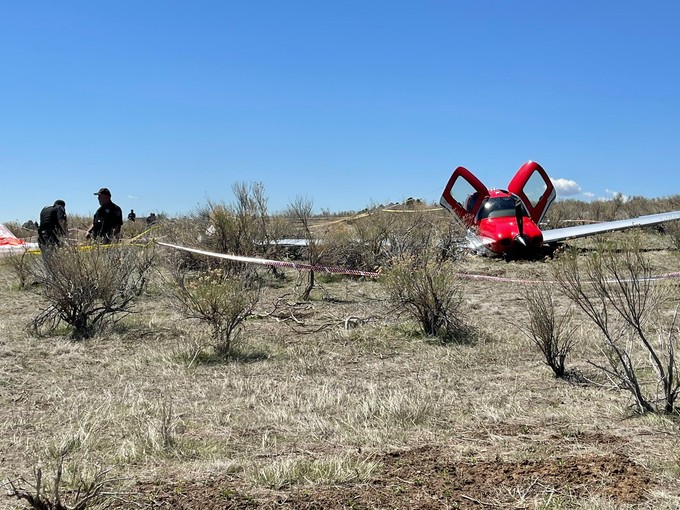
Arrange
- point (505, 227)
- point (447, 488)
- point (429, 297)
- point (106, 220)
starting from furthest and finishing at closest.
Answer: point (505, 227), point (106, 220), point (429, 297), point (447, 488)

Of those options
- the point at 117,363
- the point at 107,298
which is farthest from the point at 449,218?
the point at 117,363

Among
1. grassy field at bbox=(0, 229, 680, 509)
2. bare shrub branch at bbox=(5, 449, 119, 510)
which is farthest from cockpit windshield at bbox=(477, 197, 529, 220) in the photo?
bare shrub branch at bbox=(5, 449, 119, 510)

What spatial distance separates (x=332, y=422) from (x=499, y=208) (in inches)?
464

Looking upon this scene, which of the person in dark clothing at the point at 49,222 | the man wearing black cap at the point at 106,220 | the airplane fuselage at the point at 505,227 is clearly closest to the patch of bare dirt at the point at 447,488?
the man wearing black cap at the point at 106,220

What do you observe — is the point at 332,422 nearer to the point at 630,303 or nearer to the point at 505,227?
the point at 630,303

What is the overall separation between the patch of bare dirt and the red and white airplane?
36.5 ft

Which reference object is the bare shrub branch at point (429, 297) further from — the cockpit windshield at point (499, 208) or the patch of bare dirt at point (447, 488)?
the cockpit windshield at point (499, 208)

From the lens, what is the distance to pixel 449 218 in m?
15.9

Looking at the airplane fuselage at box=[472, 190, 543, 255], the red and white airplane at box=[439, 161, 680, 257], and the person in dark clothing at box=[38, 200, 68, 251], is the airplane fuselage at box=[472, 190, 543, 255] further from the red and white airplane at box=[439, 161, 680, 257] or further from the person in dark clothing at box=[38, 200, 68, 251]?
the person in dark clothing at box=[38, 200, 68, 251]

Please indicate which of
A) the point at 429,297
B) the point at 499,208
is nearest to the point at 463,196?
the point at 499,208

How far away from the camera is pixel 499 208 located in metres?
15.1

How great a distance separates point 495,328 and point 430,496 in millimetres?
4917

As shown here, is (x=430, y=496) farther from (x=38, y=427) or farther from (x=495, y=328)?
(x=495, y=328)

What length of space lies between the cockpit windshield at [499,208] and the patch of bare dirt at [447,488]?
12017mm
